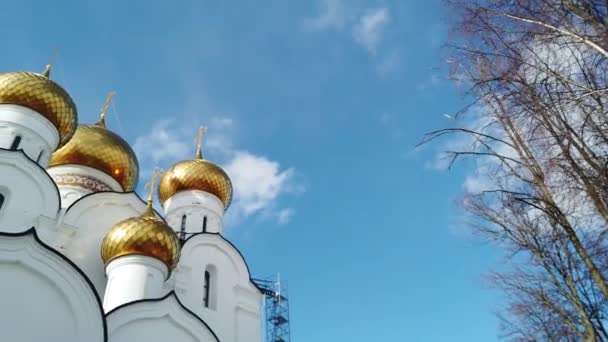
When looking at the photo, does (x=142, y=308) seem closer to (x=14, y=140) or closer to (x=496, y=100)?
(x=14, y=140)

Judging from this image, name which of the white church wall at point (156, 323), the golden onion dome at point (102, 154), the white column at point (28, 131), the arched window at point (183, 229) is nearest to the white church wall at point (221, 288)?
the arched window at point (183, 229)

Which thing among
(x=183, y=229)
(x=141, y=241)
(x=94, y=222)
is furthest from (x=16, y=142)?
(x=183, y=229)

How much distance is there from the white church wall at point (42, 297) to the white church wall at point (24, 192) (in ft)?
7.10

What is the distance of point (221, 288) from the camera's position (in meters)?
11.5

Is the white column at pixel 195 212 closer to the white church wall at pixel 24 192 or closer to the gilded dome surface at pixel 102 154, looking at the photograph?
the gilded dome surface at pixel 102 154

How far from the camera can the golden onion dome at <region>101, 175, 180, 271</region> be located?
9461mm

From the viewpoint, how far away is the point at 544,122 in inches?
165

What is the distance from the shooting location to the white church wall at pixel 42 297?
21.9ft

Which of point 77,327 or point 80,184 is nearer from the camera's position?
point 77,327

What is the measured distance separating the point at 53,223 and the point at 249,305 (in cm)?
468

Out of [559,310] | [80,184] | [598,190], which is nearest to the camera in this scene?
[598,190]

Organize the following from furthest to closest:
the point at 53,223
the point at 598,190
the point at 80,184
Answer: the point at 80,184
the point at 53,223
the point at 598,190

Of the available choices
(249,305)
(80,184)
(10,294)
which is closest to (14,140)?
(80,184)

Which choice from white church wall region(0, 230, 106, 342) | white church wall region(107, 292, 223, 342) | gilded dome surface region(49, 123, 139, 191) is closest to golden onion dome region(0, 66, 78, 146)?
gilded dome surface region(49, 123, 139, 191)
